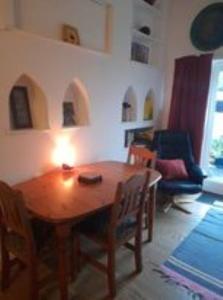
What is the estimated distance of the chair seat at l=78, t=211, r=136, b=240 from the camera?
1.78m

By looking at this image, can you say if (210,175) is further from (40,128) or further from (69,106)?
(40,128)

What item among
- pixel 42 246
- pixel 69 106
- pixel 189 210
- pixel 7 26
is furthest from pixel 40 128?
pixel 189 210

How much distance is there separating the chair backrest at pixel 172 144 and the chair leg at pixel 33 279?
7.63 feet

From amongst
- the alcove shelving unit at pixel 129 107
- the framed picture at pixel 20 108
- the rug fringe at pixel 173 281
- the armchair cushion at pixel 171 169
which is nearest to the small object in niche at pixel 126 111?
the alcove shelving unit at pixel 129 107

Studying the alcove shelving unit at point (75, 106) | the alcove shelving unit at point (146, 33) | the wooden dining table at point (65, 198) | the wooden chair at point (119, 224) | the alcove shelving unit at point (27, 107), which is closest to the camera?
the wooden dining table at point (65, 198)

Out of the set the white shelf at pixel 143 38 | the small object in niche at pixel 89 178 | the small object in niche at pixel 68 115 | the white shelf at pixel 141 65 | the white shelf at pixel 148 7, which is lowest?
the small object in niche at pixel 89 178

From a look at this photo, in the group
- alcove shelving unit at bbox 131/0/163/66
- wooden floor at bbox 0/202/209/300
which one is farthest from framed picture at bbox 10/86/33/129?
alcove shelving unit at bbox 131/0/163/66

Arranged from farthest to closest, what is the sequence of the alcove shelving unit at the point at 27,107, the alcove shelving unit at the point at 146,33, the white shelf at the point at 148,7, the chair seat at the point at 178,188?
1. the alcove shelving unit at the point at 146,33
2. the white shelf at the point at 148,7
3. the chair seat at the point at 178,188
4. the alcove shelving unit at the point at 27,107

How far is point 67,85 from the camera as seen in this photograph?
2357 millimetres

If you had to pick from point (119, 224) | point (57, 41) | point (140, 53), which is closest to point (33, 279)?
point (119, 224)

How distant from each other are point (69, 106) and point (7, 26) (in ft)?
3.21

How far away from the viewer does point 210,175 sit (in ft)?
12.8

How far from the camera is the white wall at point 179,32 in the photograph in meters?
3.48

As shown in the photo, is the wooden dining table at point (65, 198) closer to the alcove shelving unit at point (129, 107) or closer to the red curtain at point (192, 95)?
the alcove shelving unit at point (129, 107)
